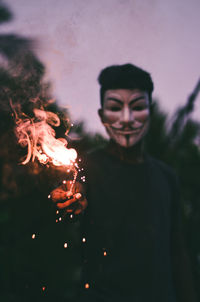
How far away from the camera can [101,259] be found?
1.81 meters

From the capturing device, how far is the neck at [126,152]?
84.4 inches

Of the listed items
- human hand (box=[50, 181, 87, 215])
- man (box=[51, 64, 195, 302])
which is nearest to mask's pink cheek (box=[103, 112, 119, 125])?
man (box=[51, 64, 195, 302])

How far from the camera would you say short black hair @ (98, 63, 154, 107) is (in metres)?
2.06

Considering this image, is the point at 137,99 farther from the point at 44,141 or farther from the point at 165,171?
the point at 44,141

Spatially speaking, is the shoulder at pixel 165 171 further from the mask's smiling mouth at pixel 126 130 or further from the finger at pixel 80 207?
the finger at pixel 80 207

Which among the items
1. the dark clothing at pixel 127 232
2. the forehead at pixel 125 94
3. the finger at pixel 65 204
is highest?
the forehead at pixel 125 94

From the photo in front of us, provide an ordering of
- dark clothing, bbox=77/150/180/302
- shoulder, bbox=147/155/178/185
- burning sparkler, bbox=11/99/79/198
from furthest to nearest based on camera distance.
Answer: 1. shoulder, bbox=147/155/178/185
2. dark clothing, bbox=77/150/180/302
3. burning sparkler, bbox=11/99/79/198

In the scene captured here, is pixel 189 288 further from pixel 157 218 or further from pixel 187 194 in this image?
pixel 187 194

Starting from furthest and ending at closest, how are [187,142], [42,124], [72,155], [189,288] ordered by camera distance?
[187,142] < [189,288] < [42,124] < [72,155]

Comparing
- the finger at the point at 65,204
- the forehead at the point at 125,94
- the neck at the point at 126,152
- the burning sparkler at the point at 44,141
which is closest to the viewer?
the finger at the point at 65,204

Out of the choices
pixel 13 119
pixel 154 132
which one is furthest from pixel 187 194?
pixel 13 119

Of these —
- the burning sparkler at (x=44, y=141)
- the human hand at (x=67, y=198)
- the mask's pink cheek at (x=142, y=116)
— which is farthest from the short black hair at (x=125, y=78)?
the human hand at (x=67, y=198)

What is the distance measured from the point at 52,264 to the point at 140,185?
1.57 m

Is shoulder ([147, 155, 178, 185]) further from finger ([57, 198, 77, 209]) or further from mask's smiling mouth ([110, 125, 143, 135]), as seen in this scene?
finger ([57, 198, 77, 209])
